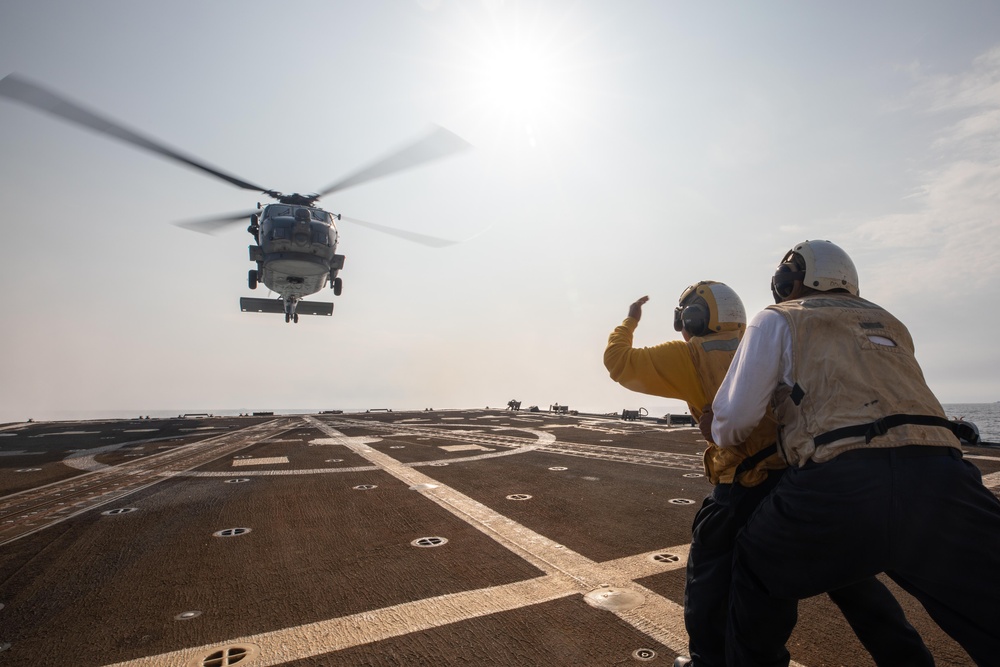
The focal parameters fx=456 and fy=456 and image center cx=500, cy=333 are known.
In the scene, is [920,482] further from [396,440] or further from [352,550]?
[396,440]

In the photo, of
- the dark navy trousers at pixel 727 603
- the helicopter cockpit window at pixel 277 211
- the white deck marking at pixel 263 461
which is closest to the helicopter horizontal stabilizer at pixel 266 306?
the helicopter cockpit window at pixel 277 211

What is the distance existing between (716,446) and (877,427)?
1.09 metres

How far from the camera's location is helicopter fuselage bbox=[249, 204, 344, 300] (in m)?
21.0

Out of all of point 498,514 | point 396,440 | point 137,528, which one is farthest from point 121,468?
point 498,514

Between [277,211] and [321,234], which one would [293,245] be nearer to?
[321,234]

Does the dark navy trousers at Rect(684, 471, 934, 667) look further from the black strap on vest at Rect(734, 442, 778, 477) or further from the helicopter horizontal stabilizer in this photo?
→ the helicopter horizontal stabilizer

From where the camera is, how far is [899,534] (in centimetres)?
192

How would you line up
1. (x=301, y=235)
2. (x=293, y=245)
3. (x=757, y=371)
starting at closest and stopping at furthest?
(x=757, y=371) < (x=301, y=235) < (x=293, y=245)

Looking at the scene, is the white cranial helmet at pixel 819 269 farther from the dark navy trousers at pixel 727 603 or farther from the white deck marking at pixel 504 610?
the white deck marking at pixel 504 610

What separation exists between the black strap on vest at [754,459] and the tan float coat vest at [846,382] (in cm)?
34

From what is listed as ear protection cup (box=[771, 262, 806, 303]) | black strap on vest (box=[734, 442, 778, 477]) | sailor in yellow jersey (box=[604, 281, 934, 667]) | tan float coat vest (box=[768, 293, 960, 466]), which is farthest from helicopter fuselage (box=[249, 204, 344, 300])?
tan float coat vest (box=[768, 293, 960, 466])

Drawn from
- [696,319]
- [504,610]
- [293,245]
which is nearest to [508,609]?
[504,610]

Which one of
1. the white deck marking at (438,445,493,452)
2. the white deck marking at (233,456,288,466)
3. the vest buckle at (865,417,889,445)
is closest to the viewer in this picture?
the vest buckle at (865,417,889,445)

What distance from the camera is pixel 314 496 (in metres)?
8.42
